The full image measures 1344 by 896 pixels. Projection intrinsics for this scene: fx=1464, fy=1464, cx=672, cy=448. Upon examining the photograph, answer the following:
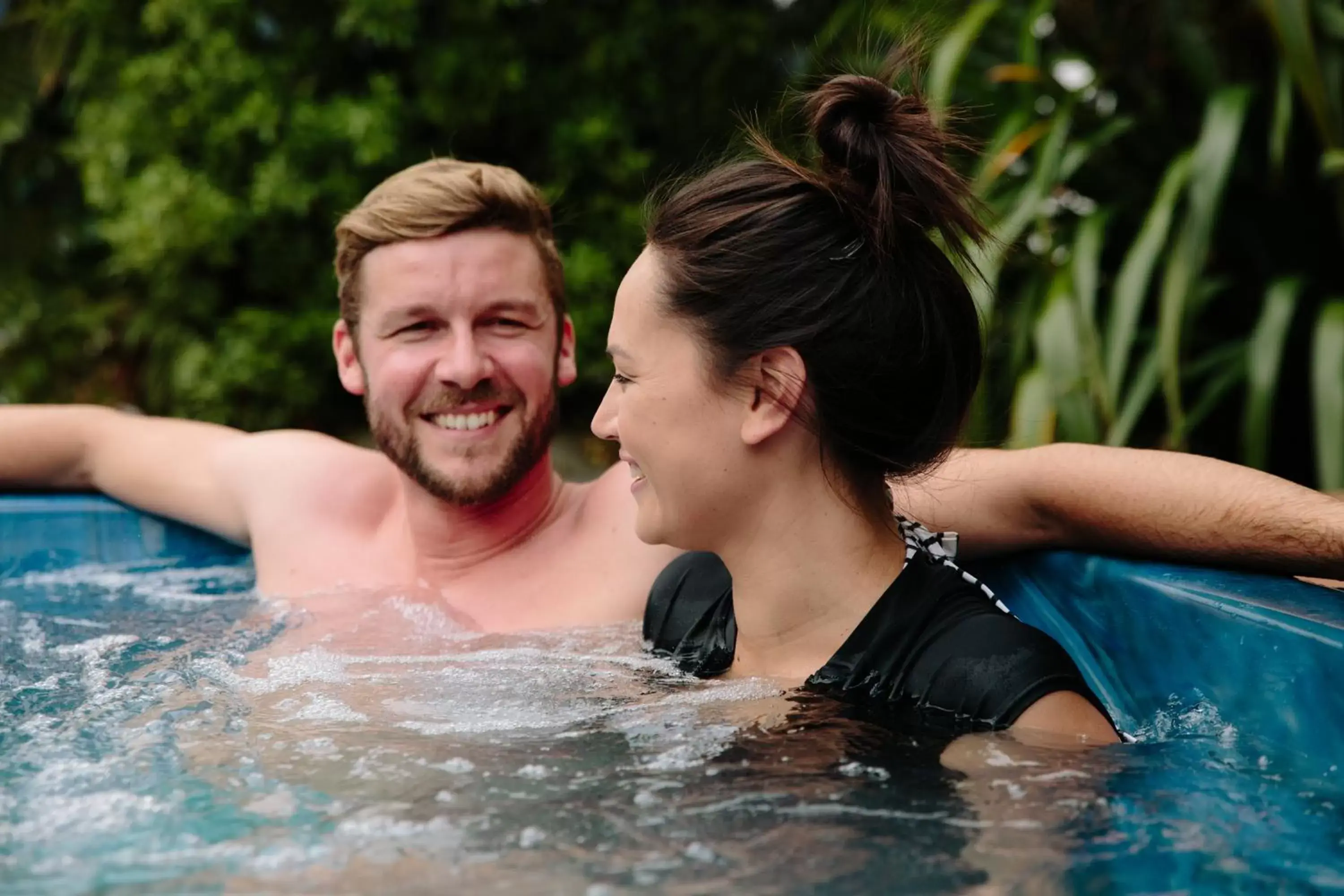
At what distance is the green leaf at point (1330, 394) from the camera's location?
3.32m

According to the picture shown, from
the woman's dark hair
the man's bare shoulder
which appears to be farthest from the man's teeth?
the woman's dark hair

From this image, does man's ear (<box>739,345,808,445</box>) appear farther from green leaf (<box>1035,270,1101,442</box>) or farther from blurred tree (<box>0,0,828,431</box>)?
blurred tree (<box>0,0,828,431</box>)

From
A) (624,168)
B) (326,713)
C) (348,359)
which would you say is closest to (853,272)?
(326,713)

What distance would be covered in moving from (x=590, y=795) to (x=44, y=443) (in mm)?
2175

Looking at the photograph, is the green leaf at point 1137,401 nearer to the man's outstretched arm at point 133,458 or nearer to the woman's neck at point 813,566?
the woman's neck at point 813,566

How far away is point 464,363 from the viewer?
2818mm

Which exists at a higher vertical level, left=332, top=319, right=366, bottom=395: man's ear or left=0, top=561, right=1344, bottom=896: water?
left=332, top=319, right=366, bottom=395: man's ear

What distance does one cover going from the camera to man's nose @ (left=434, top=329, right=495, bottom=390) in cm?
281

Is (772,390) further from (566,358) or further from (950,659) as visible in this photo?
(566,358)

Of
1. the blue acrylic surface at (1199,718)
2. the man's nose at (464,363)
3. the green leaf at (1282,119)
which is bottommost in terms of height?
the blue acrylic surface at (1199,718)

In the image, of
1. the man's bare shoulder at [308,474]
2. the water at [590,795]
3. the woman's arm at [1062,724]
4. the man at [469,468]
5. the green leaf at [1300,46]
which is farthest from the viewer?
the green leaf at [1300,46]

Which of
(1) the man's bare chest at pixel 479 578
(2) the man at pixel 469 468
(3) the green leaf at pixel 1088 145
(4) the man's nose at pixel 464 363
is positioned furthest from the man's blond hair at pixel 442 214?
(3) the green leaf at pixel 1088 145

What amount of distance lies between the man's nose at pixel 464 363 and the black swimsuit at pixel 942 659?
96 cm

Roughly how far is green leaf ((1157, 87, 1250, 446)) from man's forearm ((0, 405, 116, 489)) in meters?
2.59
